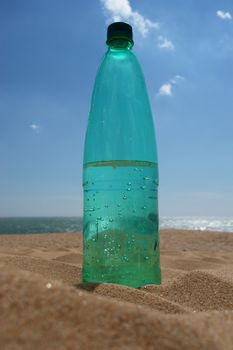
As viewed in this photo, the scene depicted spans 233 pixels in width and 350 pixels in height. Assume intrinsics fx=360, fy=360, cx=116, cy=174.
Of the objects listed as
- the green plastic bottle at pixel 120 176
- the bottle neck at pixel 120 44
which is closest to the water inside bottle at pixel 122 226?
the green plastic bottle at pixel 120 176

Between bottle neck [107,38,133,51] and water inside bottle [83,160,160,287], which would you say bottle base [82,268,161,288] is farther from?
bottle neck [107,38,133,51]

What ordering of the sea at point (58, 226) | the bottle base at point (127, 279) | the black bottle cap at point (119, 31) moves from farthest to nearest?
the sea at point (58, 226)
the black bottle cap at point (119, 31)
the bottle base at point (127, 279)

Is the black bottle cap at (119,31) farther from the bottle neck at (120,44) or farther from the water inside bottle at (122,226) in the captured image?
the water inside bottle at (122,226)

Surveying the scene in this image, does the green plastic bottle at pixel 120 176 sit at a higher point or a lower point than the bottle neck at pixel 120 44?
lower

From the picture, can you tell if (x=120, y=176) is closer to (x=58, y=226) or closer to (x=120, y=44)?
(x=120, y=44)

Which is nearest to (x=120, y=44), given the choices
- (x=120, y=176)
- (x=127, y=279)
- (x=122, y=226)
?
(x=120, y=176)

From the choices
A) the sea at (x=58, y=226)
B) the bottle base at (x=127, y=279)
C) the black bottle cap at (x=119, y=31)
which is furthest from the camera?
the sea at (x=58, y=226)

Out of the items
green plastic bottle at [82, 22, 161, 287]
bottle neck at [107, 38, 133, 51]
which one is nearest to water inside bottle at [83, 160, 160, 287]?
green plastic bottle at [82, 22, 161, 287]
